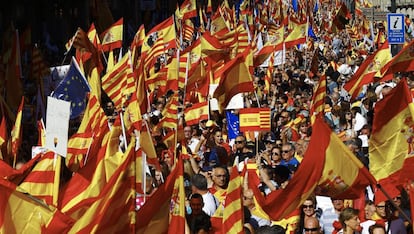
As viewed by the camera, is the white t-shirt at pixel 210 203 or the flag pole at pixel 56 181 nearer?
the flag pole at pixel 56 181

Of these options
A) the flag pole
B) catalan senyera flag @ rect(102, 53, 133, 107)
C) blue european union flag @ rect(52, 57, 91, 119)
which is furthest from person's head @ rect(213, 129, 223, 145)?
the flag pole

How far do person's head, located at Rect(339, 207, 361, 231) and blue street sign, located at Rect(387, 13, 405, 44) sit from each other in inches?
550

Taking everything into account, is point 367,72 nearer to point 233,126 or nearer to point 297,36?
point 233,126

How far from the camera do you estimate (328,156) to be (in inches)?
367

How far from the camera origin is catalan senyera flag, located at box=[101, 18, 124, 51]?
2211cm

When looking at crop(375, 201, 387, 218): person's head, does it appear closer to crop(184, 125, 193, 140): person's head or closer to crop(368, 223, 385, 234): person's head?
crop(368, 223, 385, 234): person's head

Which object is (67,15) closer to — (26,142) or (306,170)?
(26,142)

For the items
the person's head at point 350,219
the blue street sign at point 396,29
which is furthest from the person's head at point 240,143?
the blue street sign at point 396,29

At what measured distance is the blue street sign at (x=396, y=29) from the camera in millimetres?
23141

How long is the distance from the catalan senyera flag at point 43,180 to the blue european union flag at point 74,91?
11.1ft

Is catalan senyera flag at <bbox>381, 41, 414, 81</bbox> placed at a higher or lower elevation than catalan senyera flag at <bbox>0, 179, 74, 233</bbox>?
higher

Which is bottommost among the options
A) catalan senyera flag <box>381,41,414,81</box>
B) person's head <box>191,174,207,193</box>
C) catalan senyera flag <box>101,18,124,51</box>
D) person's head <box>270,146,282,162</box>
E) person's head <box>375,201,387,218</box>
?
person's head <box>375,201,387,218</box>

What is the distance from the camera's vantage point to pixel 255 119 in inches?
559

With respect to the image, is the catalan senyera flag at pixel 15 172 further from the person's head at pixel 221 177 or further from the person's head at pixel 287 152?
the person's head at pixel 287 152
